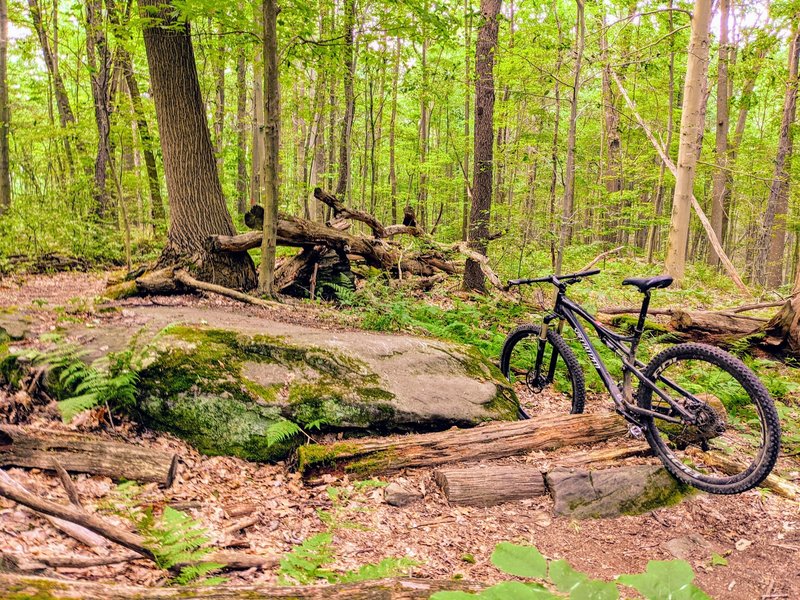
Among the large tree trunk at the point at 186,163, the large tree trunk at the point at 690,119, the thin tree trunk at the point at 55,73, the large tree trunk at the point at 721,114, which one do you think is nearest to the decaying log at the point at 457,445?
the large tree trunk at the point at 186,163

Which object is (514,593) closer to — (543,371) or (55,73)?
(543,371)

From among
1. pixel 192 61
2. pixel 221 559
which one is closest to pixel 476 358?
pixel 221 559

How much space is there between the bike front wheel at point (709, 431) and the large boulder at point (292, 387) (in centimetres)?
143

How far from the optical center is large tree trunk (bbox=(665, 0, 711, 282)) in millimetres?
9297

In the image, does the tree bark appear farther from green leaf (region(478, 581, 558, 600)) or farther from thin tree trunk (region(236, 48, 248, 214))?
green leaf (region(478, 581, 558, 600))

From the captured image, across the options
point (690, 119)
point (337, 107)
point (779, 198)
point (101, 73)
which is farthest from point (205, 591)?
point (779, 198)

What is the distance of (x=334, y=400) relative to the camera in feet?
14.6

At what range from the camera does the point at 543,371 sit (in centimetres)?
552

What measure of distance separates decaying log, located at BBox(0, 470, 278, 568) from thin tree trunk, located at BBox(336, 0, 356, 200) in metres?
7.69

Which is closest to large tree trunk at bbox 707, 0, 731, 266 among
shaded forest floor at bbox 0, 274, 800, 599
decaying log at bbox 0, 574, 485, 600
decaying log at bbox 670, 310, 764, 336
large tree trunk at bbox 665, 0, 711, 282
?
large tree trunk at bbox 665, 0, 711, 282

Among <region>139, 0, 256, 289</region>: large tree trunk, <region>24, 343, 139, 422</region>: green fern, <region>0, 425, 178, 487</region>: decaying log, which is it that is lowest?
<region>0, 425, 178, 487</region>: decaying log

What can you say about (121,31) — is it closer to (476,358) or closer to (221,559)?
(476,358)

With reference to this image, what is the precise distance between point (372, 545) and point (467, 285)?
7355mm

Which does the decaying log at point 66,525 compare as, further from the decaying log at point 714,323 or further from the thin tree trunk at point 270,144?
the decaying log at point 714,323
